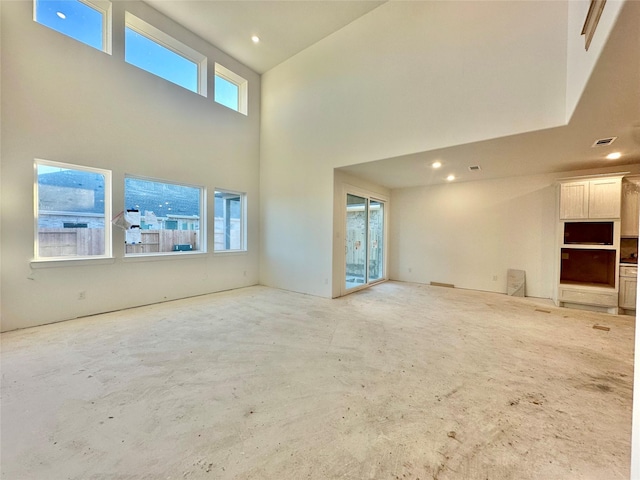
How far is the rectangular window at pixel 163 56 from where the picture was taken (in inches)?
177

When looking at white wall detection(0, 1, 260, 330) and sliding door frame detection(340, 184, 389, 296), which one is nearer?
white wall detection(0, 1, 260, 330)

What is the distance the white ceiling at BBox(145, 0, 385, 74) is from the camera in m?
4.45

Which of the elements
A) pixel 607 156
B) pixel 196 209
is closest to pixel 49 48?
pixel 196 209

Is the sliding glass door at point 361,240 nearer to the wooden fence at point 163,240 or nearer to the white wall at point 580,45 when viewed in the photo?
the wooden fence at point 163,240

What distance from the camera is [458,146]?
379 centimetres

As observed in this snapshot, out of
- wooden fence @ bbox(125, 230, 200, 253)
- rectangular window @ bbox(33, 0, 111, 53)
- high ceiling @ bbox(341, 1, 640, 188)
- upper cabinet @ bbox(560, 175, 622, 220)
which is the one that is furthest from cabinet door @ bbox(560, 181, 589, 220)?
rectangular window @ bbox(33, 0, 111, 53)

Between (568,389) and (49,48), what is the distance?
7.32 metres

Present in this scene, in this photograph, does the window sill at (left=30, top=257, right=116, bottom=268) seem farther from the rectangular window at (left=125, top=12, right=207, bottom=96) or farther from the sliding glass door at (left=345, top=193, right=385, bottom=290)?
the sliding glass door at (left=345, top=193, right=385, bottom=290)

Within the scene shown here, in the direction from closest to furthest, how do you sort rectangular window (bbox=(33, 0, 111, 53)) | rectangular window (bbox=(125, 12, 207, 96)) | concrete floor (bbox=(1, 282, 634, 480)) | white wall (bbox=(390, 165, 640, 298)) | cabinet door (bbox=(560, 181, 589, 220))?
concrete floor (bbox=(1, 282, 634, 480))
rectangular window (bbox=(33, 0, 111, 53))
cabinet door (bbox=(560, 181, 589, 220))
rectangular window (bbox=(125, 12, 207, 96))
white wall (bbox=(390, 165, 640, 298))

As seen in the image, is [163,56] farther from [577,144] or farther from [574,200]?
[574,200]

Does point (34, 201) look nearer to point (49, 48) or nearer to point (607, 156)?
point (49, 48)

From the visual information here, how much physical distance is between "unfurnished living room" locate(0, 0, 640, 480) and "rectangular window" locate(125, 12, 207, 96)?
4 centimetres

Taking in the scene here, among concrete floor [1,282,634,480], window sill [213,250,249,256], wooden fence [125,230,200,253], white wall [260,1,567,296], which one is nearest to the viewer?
concrete floor [1,282,634,480]

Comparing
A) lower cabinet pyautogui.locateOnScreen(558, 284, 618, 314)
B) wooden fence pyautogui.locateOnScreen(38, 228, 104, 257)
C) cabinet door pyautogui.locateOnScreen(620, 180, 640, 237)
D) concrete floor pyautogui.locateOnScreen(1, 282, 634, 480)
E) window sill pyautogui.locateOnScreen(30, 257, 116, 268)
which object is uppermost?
cabinet door pyautogui.locateOnScreen(620, 180, 640, 237)
